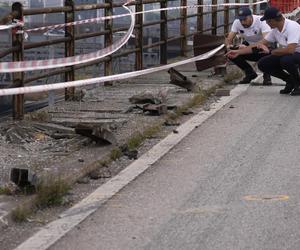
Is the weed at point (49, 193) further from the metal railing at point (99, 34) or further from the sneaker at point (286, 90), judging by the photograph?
the sneaker at point (286, 90)

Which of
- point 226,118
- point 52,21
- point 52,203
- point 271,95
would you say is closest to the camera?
point 52,203

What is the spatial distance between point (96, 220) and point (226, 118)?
443 centimetres

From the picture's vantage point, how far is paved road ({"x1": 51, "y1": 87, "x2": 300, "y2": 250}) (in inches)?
186

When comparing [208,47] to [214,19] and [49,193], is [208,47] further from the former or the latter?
[49,193]

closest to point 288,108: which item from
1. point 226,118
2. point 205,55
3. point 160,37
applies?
point 226,118

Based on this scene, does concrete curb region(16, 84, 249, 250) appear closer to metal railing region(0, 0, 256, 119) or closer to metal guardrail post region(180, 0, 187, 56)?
metal railing region(0, 0, 256, 119)

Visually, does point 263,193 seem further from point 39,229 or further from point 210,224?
point 39,229

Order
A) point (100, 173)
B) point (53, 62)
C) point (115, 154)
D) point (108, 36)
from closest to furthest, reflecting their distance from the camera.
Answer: point (100, 173) → point (115, 154) → point (53, 62) → point (108, 36)

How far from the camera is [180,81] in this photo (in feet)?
35.9

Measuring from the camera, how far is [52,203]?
5.48 meters

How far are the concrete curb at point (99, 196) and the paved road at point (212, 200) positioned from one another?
0.23ft

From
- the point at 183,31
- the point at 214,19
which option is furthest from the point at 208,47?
the point at 214,19

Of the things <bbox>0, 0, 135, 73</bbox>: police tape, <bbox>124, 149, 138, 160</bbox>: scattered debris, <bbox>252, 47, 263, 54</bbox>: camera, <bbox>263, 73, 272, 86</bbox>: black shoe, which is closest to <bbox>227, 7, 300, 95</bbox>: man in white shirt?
<bbox>252, 47, 263, 54</bbox>: camera

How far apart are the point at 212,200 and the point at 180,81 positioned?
17.8 feet
